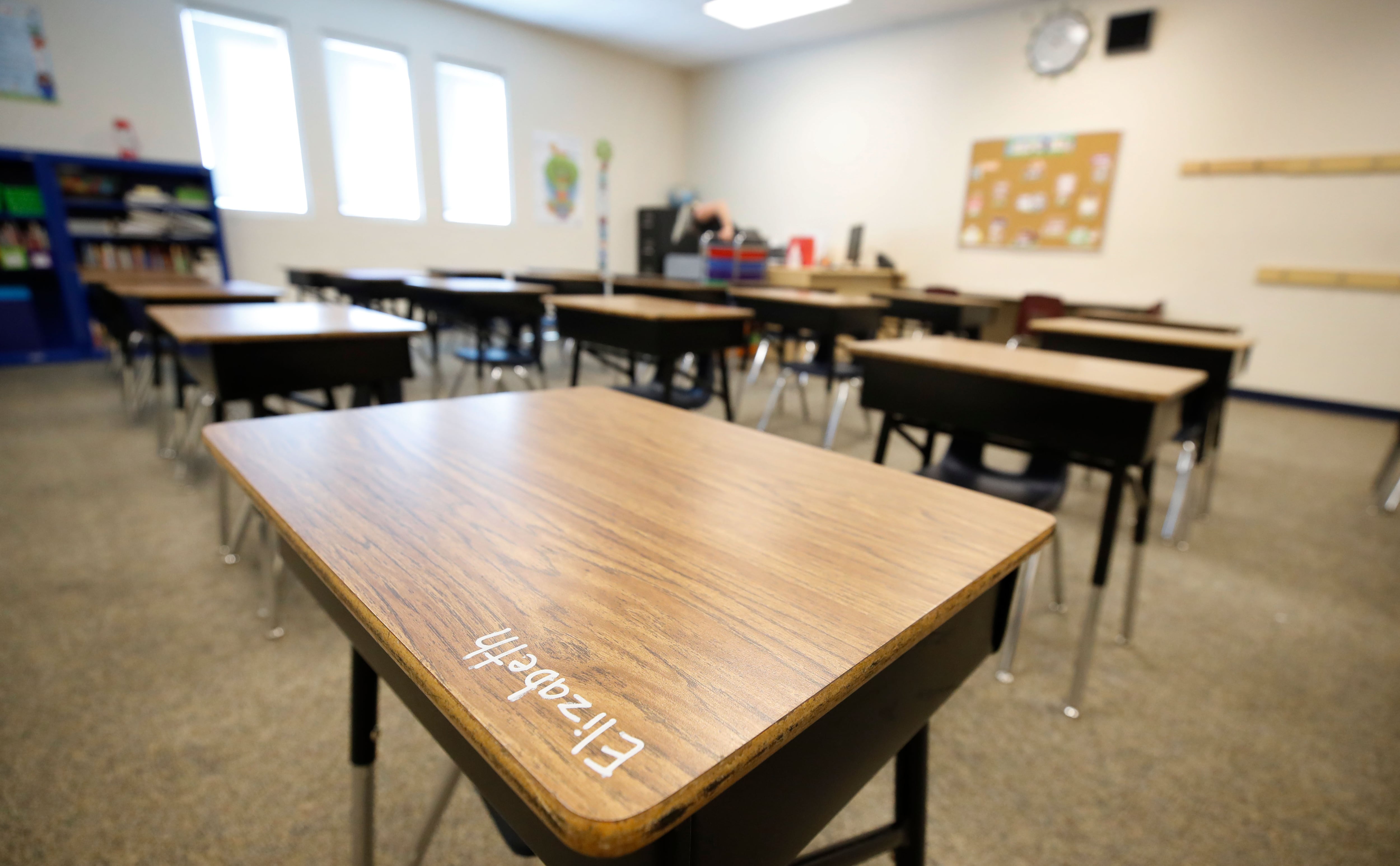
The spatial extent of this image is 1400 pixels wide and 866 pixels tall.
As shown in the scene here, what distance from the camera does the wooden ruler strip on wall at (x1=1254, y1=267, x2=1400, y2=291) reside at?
4.39 meters

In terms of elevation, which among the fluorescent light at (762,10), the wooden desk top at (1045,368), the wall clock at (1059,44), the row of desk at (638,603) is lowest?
the row of desk at (638,603)

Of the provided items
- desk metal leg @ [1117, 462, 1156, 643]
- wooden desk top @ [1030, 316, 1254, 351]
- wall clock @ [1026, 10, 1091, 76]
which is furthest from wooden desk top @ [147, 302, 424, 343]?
wall clock @ [1026, 10, 1091, 76]

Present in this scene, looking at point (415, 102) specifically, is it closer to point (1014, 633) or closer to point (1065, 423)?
point (1065, 423)

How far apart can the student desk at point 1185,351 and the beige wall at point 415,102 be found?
20.4 ft

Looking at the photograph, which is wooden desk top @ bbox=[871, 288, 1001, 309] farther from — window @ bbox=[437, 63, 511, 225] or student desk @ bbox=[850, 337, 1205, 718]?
window @ bbox=[437, 63, 511, 225]

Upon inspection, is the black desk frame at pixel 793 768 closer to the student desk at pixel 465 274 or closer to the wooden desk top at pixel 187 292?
the wooden desk top at pixel 187 292

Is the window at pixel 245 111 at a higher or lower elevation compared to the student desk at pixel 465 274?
higher

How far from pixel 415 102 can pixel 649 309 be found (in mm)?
5420

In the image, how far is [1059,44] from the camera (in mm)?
5406

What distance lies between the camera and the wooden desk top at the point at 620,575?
1.10 feet

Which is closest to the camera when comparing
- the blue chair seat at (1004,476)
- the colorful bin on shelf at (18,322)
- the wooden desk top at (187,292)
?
the blue chair seat at (1004,476)

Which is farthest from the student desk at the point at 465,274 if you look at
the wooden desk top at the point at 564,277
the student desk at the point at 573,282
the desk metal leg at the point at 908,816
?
the desk metal leg at the point at 908,816

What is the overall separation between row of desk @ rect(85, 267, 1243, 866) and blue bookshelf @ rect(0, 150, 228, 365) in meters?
5.25

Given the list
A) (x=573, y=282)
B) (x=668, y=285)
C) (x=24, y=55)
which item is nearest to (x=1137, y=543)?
(x=668, y=285)
